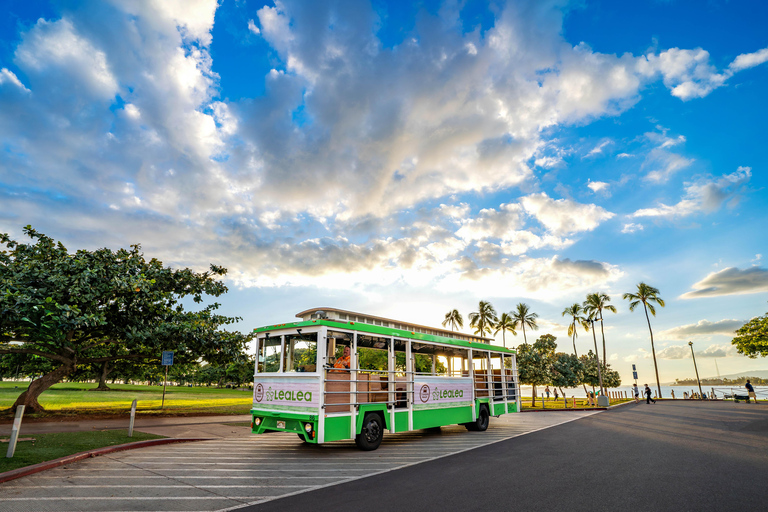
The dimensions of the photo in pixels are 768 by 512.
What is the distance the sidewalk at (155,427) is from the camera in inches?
484

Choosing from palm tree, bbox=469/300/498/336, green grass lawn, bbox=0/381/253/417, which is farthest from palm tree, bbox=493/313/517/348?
green grass lawn, bbox=0/381/253/417

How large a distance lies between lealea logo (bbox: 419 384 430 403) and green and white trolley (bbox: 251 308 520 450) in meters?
0.03

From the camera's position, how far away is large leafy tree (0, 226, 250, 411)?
43.3ft

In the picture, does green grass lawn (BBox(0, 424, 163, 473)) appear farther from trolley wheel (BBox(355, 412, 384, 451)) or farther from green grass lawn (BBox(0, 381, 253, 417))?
green grass lawn (BBox(0, 381, 253, 417))

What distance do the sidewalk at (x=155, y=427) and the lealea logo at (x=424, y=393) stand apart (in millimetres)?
6107

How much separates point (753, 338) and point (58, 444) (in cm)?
4536

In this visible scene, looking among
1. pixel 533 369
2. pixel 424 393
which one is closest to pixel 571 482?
pixel 424 393

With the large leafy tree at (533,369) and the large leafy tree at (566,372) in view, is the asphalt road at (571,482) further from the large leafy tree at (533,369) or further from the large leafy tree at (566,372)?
the large leafy tree at (566,372)

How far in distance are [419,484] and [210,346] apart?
13.7m

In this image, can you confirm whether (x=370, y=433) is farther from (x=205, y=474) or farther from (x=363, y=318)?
(x=205, y=474)

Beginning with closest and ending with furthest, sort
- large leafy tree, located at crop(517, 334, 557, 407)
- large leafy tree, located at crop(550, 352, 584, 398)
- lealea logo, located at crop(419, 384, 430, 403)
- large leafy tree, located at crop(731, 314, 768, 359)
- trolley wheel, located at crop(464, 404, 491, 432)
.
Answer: lealea logo, located at crop(419, 384, 430, 403)
trolley wheel, located at crop(464, 404, 491, 432)
large leafy tree, located at crop(731, 314, 768, 359)
large leafy tree, located at crop(517, 334, 557, 407)
large leafy tree, located at crop(550, 352, 584, 398)

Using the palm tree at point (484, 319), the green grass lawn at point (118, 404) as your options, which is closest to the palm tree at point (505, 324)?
the palm tree at point (484, 319)

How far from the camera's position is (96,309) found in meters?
14.9

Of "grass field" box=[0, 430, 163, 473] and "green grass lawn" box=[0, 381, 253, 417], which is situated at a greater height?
"grass field" box=[0, 430, 163, 473]
